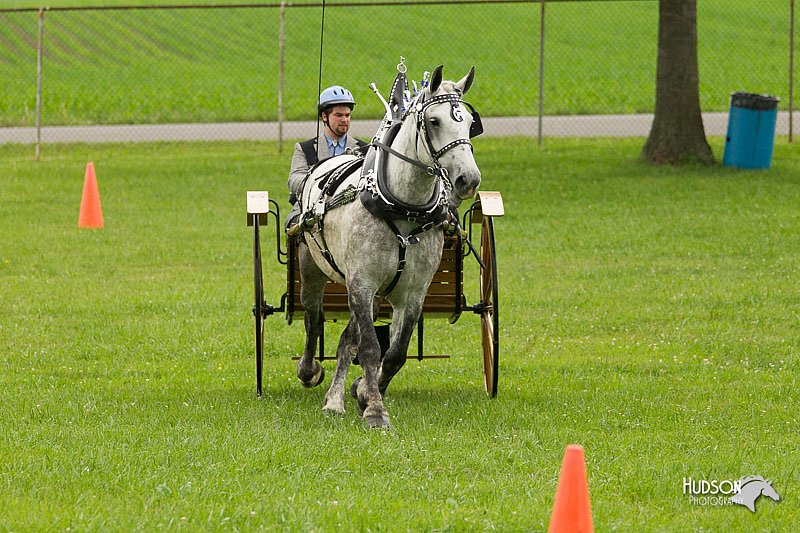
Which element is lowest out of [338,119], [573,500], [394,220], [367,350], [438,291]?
[573,500]

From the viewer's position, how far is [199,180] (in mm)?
21250

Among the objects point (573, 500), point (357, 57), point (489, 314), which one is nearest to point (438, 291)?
point (489, 314)

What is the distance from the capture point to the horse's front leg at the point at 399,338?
26.2ft

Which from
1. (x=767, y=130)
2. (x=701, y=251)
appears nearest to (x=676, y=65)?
(x=767, y=130)

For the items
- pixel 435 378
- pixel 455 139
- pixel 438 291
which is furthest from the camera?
pixel 435 378

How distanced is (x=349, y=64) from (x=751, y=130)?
812 inches

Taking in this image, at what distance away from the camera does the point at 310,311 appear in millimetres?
9086

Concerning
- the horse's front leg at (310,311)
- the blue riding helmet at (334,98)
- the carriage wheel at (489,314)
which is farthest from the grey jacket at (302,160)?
the carriage wheel at (489,314)

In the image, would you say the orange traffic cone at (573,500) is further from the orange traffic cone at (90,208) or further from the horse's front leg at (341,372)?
the orange traffic cone at (90,208)

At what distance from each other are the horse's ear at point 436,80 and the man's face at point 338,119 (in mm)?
1873

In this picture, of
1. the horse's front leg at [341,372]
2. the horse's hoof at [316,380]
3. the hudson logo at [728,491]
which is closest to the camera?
the hudson logo at [728,491]

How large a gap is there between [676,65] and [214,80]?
20.1 metres

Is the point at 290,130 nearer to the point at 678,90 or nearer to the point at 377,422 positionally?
the point at 678,90

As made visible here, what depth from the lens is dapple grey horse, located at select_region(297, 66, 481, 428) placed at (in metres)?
7.28
